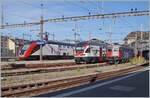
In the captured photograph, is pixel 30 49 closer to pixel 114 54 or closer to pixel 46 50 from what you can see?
pixel 46 50

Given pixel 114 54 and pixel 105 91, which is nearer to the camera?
pixel 105 91

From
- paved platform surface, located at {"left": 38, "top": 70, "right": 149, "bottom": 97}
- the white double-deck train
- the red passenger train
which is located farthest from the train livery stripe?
paved platform surface, located at {"left": 38, "top": 70, "right": 149, "bottom": 97}

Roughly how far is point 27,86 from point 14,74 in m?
7.56

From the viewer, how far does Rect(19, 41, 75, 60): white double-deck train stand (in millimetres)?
50500

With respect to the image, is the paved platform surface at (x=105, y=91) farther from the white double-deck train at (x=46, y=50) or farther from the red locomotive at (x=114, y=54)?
the red locomotive at (x=114, y=54)

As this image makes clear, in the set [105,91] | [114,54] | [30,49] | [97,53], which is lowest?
[105,91]

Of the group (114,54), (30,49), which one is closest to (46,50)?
(30,49)

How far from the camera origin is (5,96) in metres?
13.9

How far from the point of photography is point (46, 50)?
5228 centimetres

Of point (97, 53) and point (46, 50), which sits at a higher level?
point (46, 50)

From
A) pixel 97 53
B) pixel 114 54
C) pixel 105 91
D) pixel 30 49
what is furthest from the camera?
pixel 114 54

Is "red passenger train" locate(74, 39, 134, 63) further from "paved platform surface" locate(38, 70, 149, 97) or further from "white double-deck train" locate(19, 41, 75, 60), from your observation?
"paved platform surface" locate(38, 70, 149, 97)

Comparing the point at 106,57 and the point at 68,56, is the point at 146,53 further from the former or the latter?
the point at 106,57

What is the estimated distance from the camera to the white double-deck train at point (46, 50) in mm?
50500
